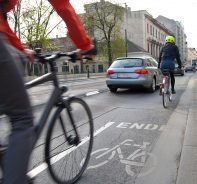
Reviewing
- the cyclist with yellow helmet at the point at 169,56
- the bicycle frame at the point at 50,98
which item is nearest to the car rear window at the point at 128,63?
the cyclist with yellow helmet at the point at 169,56

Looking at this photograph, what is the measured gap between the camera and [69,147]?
2541 mm

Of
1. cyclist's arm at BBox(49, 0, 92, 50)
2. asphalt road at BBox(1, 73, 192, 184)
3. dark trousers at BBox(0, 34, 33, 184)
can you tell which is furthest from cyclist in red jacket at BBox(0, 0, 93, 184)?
asphalt road at BBox(1, 73, 192, 184)

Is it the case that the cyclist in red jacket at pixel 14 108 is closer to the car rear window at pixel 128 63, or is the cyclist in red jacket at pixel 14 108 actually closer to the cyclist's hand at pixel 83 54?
the cyclist's hand at pixel 83 54

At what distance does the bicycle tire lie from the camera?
2.23 meters

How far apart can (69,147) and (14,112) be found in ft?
3.68

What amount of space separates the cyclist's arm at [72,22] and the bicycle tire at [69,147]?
67 cm

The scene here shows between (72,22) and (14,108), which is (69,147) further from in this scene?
(72,22)

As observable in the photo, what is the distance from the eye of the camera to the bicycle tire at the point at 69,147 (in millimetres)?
2234

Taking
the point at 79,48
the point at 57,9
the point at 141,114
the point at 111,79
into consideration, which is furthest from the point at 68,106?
the point at 111,79

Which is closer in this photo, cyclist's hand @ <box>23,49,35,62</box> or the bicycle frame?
the bicycle frame

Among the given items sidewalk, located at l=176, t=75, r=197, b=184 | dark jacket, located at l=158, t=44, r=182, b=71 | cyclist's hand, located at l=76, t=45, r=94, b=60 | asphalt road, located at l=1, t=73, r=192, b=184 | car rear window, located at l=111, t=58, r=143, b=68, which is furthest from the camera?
car rear window, located at l=111, t=58, r=143, b=68

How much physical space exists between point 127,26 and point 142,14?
475cm

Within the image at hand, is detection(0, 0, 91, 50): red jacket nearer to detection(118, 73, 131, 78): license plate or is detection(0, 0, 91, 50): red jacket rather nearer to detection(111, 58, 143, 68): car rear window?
detection(118, 73, 131, 78): license plate

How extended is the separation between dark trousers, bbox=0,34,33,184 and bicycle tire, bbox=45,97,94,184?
530 mm
